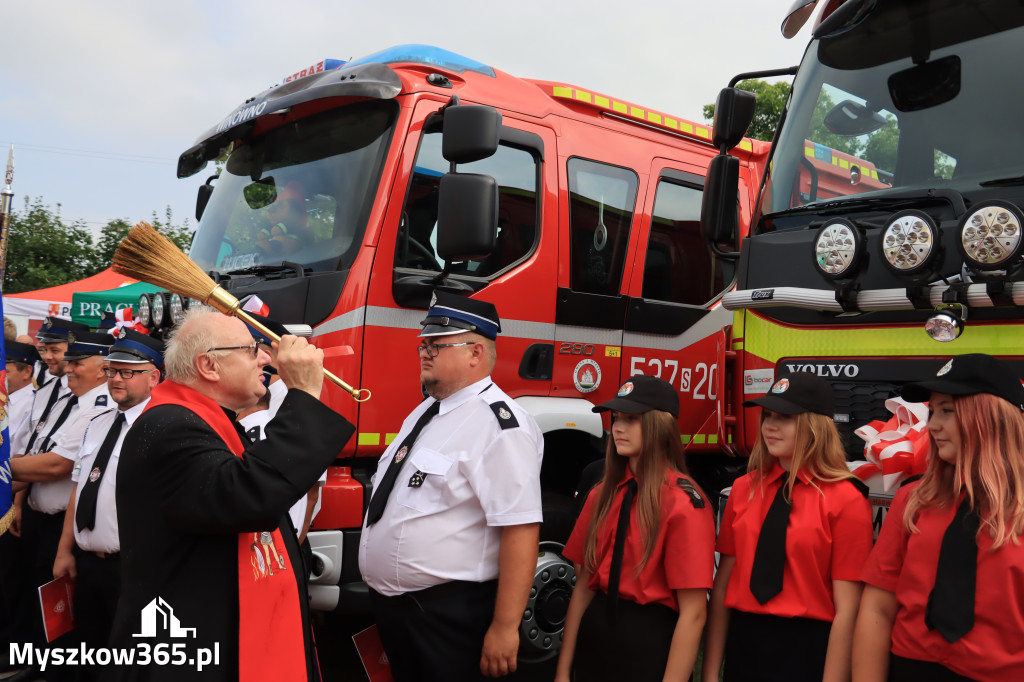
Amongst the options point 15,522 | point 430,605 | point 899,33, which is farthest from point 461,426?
point 15,522

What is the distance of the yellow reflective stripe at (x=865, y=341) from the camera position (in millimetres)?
2970

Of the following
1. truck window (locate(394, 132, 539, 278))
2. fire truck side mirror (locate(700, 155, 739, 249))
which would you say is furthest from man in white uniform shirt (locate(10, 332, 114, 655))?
fire truck side mirror (locate(700, 155, 739, 249))

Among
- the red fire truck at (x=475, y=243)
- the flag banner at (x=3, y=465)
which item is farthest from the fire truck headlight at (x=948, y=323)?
the flag banner at (x=3, y=465)

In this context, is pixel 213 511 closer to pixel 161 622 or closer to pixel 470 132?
pixel 161 622

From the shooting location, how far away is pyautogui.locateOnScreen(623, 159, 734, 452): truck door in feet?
17.0

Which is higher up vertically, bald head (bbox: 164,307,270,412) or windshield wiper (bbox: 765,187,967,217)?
windshield wiper (bbox: 765,187,967,217)

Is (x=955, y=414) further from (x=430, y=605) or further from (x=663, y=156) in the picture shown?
(x=663, y=156)

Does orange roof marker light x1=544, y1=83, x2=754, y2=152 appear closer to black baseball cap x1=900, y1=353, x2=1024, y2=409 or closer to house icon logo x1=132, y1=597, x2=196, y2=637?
black baseball cap x1=900, y1=353, x2=1024, y2=409

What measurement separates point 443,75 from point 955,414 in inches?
126

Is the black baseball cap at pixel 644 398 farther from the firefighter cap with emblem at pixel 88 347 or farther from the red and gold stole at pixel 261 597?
the firefighter cap with emblem at pixel 88 347

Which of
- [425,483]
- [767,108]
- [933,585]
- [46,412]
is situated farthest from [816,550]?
[767,108]

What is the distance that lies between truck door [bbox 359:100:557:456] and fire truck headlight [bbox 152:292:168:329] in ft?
5.10

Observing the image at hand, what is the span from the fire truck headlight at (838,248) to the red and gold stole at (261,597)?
2313 millimetres

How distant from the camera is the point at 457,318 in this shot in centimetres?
339
